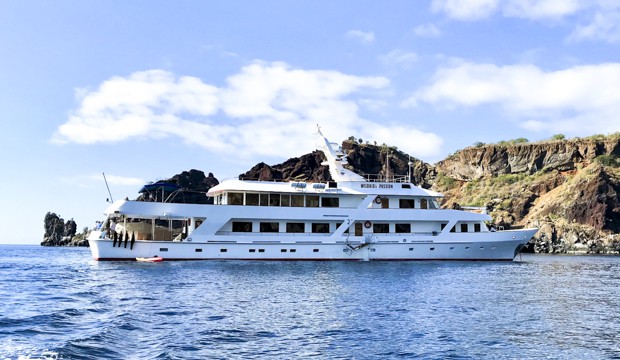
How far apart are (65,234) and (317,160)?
7191 cm

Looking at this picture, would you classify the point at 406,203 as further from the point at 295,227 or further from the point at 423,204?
the point at 295,227

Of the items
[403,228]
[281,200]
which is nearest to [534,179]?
[403,228]

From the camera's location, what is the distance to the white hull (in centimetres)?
3425

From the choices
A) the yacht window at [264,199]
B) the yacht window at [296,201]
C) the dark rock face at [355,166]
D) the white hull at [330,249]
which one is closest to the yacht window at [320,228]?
the white hull at [330,249]

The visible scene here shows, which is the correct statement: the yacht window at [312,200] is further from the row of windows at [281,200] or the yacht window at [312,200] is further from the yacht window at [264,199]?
the yacht window at [264,199]

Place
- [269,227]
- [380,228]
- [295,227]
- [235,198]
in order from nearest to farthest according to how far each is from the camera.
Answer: [269,227], [235,198], [295,227], [380,228]

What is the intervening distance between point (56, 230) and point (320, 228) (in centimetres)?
11826

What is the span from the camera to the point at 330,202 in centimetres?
3762

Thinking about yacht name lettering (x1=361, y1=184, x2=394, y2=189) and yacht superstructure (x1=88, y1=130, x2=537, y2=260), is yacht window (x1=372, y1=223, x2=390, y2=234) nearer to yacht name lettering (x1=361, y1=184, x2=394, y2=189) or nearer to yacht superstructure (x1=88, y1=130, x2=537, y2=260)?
yacht superstructure (x1=88, y1=130, x2=537, y2=260)

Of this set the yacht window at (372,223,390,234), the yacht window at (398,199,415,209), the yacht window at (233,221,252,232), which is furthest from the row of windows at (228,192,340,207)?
the yacht window at (398,199,415,209)

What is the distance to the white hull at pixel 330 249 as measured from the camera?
34.2 metres

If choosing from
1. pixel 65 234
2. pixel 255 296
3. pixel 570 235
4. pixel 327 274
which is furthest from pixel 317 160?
pixel 255 296

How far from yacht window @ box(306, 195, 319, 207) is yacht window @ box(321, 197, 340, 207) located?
1.44 ft

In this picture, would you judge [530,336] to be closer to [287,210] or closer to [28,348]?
[28,348]
